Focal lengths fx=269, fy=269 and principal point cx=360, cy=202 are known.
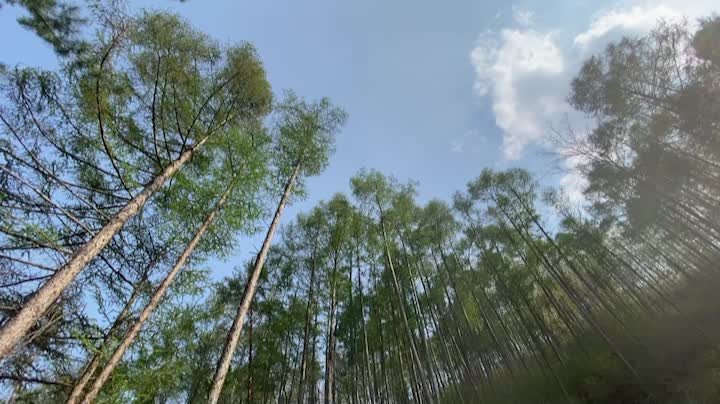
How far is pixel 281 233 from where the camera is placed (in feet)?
33.6

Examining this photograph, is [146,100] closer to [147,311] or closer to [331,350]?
[147,311]

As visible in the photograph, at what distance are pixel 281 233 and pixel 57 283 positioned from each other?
779cm

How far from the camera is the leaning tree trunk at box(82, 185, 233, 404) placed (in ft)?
9.76

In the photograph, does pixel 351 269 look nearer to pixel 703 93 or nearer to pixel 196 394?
pixel 196 394

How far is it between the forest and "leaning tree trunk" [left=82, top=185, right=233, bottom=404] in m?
0.02

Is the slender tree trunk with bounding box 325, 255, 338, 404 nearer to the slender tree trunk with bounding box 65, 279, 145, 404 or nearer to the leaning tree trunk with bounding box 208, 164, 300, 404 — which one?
the leaning tree trunk with bounding box 208, 164, 300, 404

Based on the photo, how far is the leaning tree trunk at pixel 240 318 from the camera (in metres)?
3.06

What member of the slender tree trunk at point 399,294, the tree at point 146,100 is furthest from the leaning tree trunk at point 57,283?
the slender tree trunk at point 399,294

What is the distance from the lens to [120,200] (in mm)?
4027

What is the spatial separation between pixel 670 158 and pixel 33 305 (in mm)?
11548

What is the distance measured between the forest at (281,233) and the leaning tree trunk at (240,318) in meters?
0.03

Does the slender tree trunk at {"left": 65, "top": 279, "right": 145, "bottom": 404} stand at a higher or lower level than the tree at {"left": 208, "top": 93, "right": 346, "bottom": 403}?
lower

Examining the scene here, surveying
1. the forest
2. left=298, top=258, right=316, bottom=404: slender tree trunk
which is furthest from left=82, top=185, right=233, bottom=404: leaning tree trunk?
left=298, top=258, right=316, bottom=404: slender tree trunk

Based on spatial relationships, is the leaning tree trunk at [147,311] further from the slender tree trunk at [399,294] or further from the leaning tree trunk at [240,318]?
the slender tree trunk at [399,294]
